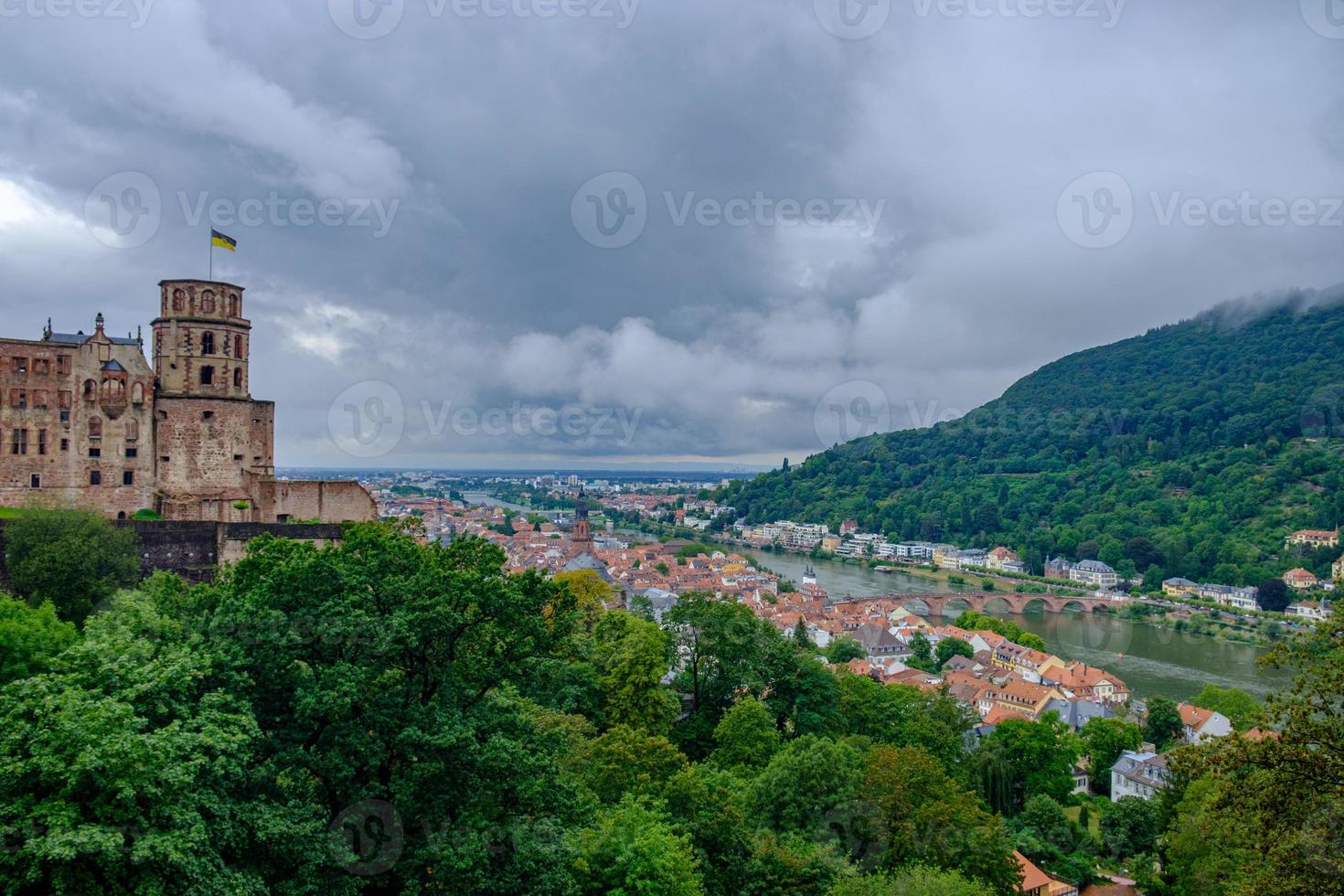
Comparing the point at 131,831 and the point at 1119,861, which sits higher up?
the point at 131,831

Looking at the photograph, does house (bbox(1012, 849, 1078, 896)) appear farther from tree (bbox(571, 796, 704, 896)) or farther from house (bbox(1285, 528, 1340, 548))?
Result: house (bbox(1285, 528, 1340, 548))

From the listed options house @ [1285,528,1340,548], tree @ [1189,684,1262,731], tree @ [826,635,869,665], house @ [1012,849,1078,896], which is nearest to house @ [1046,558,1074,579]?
house @ [1285,528,1340,548]

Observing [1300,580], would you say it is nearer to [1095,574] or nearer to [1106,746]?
[1095,574]

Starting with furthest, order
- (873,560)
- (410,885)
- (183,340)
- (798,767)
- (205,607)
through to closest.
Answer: (873,560) → (183,340) → (798,767) → (205,607) → (410,885)

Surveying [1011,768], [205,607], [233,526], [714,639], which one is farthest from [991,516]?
[205,607]

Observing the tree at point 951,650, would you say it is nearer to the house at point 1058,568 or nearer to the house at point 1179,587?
the house at point 1179,587

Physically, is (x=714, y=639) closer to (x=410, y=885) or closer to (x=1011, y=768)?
(x=1011, y=768)

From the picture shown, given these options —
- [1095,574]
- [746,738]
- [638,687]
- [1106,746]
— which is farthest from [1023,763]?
[1095,574]

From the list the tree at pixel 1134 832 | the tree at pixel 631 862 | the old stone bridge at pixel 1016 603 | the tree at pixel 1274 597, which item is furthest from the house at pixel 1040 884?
the tree at pixel 1274 597
